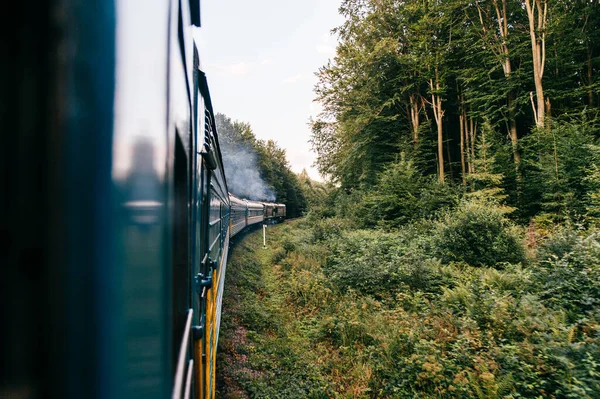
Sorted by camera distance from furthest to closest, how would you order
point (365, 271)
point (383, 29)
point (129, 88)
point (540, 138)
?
point (383, 29)
point (540, 138)
point (365, 271)
point (129, 88)

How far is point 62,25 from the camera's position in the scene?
346mm

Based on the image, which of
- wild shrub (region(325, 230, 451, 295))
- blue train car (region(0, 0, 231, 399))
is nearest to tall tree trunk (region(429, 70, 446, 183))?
wild shrub (region(325, 230, 451, 295))

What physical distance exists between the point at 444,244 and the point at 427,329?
4.10m

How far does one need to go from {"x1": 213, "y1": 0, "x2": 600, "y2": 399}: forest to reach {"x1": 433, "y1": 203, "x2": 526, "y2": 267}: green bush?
4 cm

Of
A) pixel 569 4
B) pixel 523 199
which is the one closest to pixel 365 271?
pixel 523 199

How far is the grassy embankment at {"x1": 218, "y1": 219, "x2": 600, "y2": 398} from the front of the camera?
12.6 feet

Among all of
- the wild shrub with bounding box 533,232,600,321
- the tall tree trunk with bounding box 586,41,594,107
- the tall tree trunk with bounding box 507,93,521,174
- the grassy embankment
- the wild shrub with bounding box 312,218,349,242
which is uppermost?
the tall tree trunk with bounding box 586,41,594,107

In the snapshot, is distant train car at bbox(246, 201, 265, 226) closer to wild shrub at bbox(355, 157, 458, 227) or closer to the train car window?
wild shrub at bbox(355, 157, 458, 227)

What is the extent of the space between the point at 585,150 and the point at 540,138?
1.55 m

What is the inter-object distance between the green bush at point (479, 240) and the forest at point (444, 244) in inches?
1.6

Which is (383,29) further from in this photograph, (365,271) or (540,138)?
(365,271)

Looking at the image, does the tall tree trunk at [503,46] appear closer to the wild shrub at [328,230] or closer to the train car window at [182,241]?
the wild shrub at [328,230]

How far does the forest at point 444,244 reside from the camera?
4320 mm

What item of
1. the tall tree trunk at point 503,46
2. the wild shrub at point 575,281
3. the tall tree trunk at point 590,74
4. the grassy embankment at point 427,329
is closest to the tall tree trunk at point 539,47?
the tall tree trunk at point 503,46
